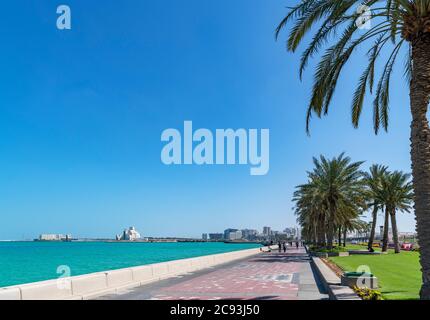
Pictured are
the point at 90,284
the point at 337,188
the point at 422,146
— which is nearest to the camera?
the point at 422,146

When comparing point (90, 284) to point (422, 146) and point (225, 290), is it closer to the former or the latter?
point (225, 290)

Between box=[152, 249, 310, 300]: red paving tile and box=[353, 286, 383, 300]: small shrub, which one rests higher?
box=[353, 286, 383, 300]: small shrub

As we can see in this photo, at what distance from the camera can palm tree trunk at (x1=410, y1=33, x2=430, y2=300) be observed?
10.0 m

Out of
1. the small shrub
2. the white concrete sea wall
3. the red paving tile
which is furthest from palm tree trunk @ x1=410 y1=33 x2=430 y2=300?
the white concrete sea wall

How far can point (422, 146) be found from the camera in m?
10.5

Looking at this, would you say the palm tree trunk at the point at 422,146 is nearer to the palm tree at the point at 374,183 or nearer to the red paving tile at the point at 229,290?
the red paving tile at the point at 229,290

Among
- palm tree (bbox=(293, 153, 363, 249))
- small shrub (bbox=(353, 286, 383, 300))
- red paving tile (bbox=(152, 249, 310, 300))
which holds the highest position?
palm tree (bbox=(293, 153, 363, 249))

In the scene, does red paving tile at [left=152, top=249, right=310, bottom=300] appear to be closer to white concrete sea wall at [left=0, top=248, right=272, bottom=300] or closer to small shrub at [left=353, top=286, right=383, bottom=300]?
white concrete sea wall at [left=0, top=248, right=272, bottom=300]

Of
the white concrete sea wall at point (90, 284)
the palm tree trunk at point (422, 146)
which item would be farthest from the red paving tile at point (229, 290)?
the palm tree trunk at point (422, 146)

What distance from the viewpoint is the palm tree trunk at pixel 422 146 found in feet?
32.9

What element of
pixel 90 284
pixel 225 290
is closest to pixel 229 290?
pixel 225 290

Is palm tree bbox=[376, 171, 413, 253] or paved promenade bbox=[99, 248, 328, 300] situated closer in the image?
paved promenade bbox=[99, 248, 328, 300]
